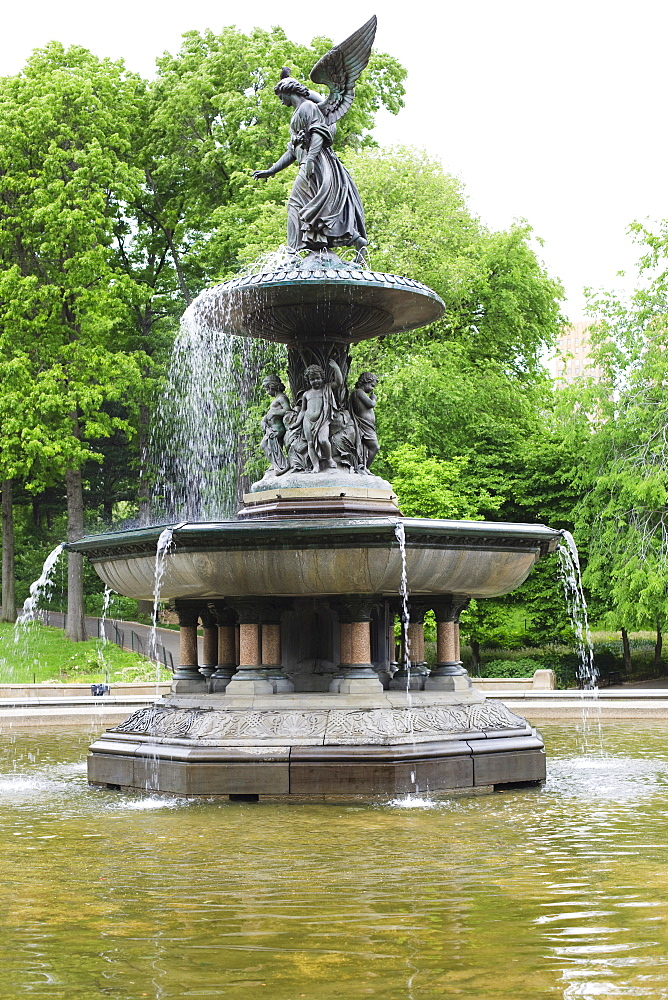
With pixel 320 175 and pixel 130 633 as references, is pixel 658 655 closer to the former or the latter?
pixel 130 633

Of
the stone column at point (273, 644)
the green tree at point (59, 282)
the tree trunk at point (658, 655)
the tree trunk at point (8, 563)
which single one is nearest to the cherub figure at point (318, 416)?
the stone column at point (273, 644)

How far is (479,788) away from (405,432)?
21.4 meters

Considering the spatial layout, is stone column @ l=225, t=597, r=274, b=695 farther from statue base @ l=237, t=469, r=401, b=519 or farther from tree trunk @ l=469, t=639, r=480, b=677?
tree trunk @ l=469, t=639, r=480, b=677

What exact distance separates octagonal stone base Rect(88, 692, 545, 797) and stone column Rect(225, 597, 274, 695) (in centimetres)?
21

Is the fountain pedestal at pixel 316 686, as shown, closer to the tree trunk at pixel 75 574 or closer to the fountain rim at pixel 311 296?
the fountain rim at pixel 311 296

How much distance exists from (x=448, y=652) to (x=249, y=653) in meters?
2.09

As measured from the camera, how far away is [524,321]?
34406mm

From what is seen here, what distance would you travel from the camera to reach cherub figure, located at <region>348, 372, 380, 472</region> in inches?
507

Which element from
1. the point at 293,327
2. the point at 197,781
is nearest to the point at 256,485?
the point at 293,327

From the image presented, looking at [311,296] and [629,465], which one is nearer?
[311,296]

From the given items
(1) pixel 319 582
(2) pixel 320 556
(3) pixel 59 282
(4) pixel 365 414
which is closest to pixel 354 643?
(1) pixel 319 582

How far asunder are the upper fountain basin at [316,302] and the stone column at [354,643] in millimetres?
3076

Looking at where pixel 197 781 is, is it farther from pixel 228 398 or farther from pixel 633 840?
pixel 228 398

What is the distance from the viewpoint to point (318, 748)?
32.8 feet
